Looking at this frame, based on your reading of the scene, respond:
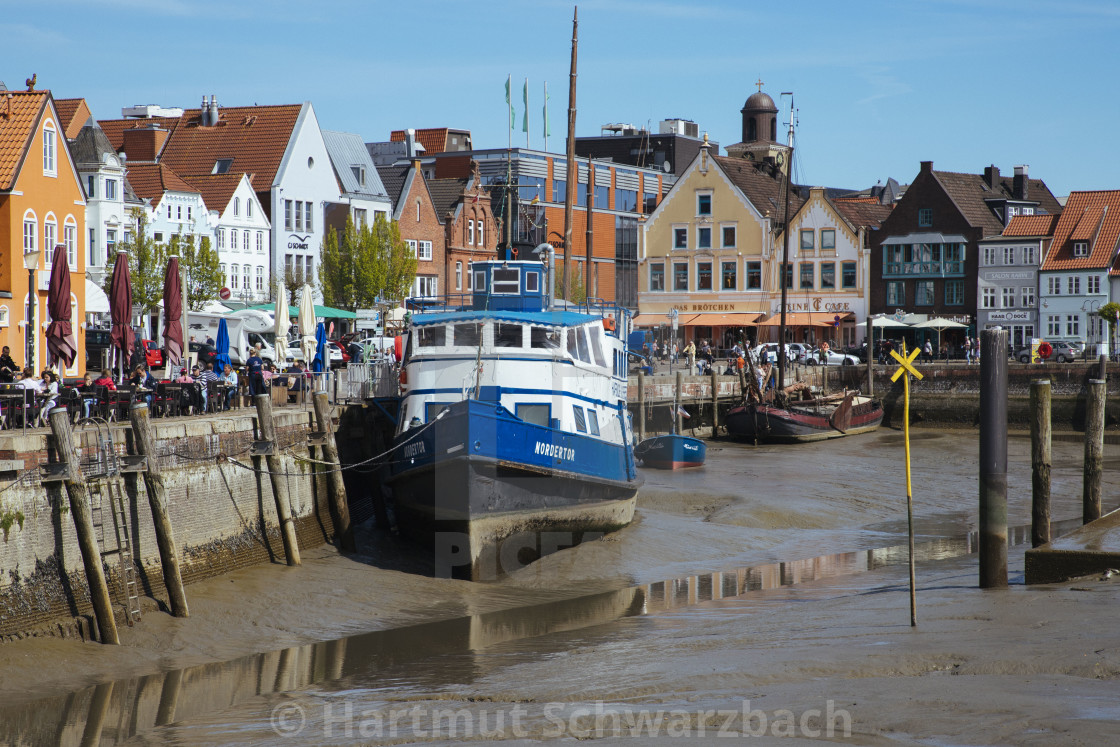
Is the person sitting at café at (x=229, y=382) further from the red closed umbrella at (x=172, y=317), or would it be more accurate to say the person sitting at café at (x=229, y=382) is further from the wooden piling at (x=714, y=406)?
the wooden piling at (x=714, y=406)

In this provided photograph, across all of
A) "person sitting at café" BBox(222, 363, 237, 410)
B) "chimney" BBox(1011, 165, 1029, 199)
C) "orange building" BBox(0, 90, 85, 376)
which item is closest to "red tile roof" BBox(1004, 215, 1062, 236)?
"chimney" BBox(1011, 165, 1029, 199)

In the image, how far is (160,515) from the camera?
17.0m

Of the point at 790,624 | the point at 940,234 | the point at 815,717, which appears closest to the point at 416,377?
the point at 790,624

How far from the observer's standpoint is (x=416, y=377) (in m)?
22.0

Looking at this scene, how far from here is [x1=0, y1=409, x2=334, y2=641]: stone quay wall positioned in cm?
1502

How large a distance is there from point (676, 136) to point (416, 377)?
252 feet

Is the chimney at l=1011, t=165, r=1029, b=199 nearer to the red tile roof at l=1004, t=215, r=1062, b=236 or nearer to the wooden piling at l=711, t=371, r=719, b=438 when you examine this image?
the red tile roof at l=1004, t=215, r=1062, b=236

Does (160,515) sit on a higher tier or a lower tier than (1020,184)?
lower

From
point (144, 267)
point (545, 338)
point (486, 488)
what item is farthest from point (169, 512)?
point (144, 267)

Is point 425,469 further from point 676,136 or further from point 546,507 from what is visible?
point 676,136

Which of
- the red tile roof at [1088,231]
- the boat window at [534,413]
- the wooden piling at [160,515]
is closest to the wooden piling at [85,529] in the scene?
the wooden piling at [160,515]

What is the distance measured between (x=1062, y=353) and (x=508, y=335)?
44152mm

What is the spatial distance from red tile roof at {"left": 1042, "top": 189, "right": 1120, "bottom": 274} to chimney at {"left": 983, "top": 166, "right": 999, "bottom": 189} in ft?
23.3

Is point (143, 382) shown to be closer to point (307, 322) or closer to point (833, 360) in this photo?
point (307, 322)
